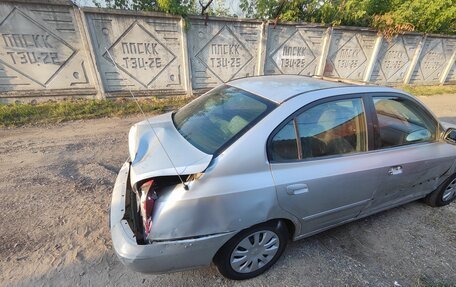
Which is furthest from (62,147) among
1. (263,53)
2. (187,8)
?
(263,53)

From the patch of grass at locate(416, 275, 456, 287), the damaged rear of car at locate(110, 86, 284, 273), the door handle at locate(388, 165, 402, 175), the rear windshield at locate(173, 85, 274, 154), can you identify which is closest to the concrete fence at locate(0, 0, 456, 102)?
the rear windshield at locate(173, 85, 274, 154)

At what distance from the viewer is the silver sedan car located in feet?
4.96

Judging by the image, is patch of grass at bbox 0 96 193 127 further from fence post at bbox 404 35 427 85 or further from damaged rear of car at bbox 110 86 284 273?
fence post at bbox 404 35 427 85

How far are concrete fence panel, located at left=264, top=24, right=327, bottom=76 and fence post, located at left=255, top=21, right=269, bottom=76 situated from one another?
0.14m

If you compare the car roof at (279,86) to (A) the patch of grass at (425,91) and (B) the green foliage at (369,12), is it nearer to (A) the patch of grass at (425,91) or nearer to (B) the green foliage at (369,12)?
(B) the green foliage at (369,12)

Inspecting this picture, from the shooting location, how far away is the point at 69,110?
5.51m

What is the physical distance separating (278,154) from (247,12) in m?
7.67

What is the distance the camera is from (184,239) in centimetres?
152

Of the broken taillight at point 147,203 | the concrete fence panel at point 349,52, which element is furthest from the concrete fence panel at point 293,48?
the broken taillight at point 147,203

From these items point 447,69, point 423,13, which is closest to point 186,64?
point 423,13

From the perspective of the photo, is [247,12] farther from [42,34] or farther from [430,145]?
[430,145]

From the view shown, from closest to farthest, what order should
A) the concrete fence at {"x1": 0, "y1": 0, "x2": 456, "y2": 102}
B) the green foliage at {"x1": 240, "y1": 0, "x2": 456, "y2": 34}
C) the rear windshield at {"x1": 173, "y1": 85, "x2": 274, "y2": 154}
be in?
the rear windshield at {"x1": 173, "y1": 85, "x2": 274, "y2": 154} < the concrete fence at {"x1": 0, "y1": 0, "x2": 456, "y2": 102} < the green foliage at {"x1": 240, "y1": 0, "x2": 456, "y2": 34}

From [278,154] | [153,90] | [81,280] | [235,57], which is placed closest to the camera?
[278,154]

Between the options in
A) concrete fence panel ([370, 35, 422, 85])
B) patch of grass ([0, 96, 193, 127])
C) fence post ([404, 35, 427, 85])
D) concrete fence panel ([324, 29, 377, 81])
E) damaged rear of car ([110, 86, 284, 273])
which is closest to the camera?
damaged rear of car ([110, 86, 284, 273])
